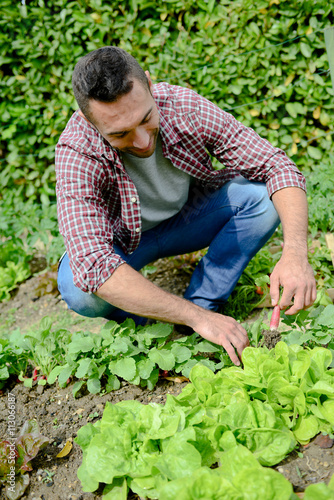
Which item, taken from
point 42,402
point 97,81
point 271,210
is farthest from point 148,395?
point 97,81

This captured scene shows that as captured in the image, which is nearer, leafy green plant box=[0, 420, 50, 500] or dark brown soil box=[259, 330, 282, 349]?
leafy green plant box=[0, 420, 50, 500]

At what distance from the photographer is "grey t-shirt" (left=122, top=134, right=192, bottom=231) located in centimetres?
234

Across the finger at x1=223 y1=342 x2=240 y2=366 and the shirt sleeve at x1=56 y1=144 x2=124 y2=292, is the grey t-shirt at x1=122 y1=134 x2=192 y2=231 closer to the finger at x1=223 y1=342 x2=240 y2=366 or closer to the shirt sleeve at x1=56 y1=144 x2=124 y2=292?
the shirt sleeve at x1=56 y1=144 x2=124 y2=292

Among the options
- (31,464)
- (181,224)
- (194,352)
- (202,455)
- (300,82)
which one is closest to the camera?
(202,455)

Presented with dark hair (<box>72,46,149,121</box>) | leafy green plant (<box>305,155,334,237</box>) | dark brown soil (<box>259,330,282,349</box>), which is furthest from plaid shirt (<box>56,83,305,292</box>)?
leafy green plant (<box>305,155,334,237</box>)

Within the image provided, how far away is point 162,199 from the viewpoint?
8.11ft

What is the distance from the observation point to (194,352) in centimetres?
205

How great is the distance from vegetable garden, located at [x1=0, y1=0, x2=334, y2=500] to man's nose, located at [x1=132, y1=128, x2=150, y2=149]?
0.83 m

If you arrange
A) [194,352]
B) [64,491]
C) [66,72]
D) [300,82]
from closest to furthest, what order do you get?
1. [64,491]
2. [194,352]
3. [300,82]
4. [66,72]

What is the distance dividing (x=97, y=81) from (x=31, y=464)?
155cm

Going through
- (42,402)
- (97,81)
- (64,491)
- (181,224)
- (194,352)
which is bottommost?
(42,402)

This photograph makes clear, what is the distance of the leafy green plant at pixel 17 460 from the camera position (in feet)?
5.37

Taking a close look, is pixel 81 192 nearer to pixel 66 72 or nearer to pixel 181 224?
pixel 181 224

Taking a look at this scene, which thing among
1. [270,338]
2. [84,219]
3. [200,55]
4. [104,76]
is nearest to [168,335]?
[270,338]
